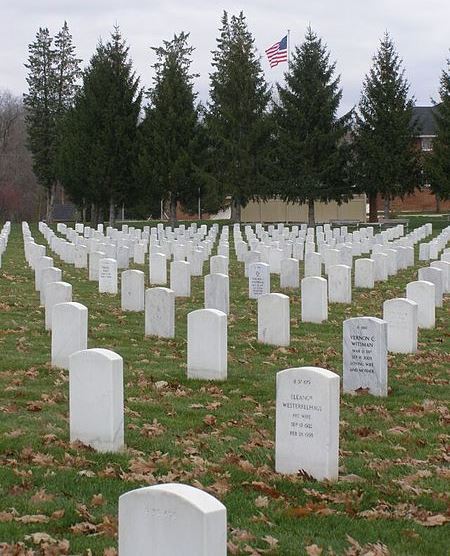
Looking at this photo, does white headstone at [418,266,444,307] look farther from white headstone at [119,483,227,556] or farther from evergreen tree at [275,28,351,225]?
evergreen tree at [275,28,351,225]

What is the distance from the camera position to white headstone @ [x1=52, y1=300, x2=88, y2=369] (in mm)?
11078

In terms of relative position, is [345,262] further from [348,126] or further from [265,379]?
[348,126]

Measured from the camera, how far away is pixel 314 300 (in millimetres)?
15898

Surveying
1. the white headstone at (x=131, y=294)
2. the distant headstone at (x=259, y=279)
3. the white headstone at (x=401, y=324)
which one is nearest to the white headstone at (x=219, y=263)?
the distant headstone at (x=259, y=279)

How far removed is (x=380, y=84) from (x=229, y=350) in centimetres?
4496

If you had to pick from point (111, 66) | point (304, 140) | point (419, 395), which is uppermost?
point (111, 66)

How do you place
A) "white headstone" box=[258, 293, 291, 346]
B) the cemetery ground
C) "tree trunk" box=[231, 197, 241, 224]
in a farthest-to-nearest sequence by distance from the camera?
"tree trunk" box=[231, 197, 241, 224], "white headstone" box=[258, 293, 291, 346], the cemetery ground

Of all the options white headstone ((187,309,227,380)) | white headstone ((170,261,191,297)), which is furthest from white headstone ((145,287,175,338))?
white headstone ((170,261,191,297))

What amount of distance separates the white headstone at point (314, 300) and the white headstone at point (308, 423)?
857cm

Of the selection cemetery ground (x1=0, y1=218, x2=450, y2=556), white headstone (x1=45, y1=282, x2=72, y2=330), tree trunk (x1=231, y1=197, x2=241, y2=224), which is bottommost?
cemetery ground (x1=0, y1=218, x2=450, y2=556)

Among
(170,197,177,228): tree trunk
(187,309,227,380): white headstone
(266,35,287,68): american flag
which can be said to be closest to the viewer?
(187,309,227,380): white headstone

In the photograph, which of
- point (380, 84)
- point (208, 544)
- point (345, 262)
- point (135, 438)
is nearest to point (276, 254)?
point (345, 262)

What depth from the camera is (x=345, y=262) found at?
24938mm

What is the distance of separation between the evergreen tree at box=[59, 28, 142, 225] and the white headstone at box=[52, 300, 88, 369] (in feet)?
139
